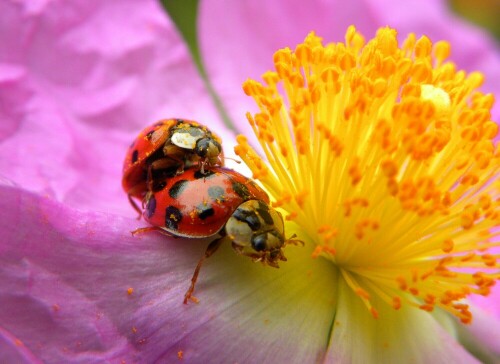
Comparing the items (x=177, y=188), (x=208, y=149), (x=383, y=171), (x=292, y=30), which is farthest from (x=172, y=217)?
(x=292, y=30)

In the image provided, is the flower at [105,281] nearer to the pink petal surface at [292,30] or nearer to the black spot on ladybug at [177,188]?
the black spot on ladybug at [177,188]

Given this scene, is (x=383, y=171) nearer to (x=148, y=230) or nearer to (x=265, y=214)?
(x=265, y=214)

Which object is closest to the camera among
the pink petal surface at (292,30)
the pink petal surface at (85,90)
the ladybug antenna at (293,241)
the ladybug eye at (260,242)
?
the ladybug eye at (260,242)

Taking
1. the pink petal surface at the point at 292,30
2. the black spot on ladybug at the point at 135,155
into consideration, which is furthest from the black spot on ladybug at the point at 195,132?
the pink petal surface at the point at 292,30

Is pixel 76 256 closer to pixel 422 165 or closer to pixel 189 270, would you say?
pixel 189 270

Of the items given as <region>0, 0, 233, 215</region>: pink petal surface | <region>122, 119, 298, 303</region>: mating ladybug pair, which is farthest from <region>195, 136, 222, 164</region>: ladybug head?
<region>0, 0, 233, 215</region>: pink petal surface
